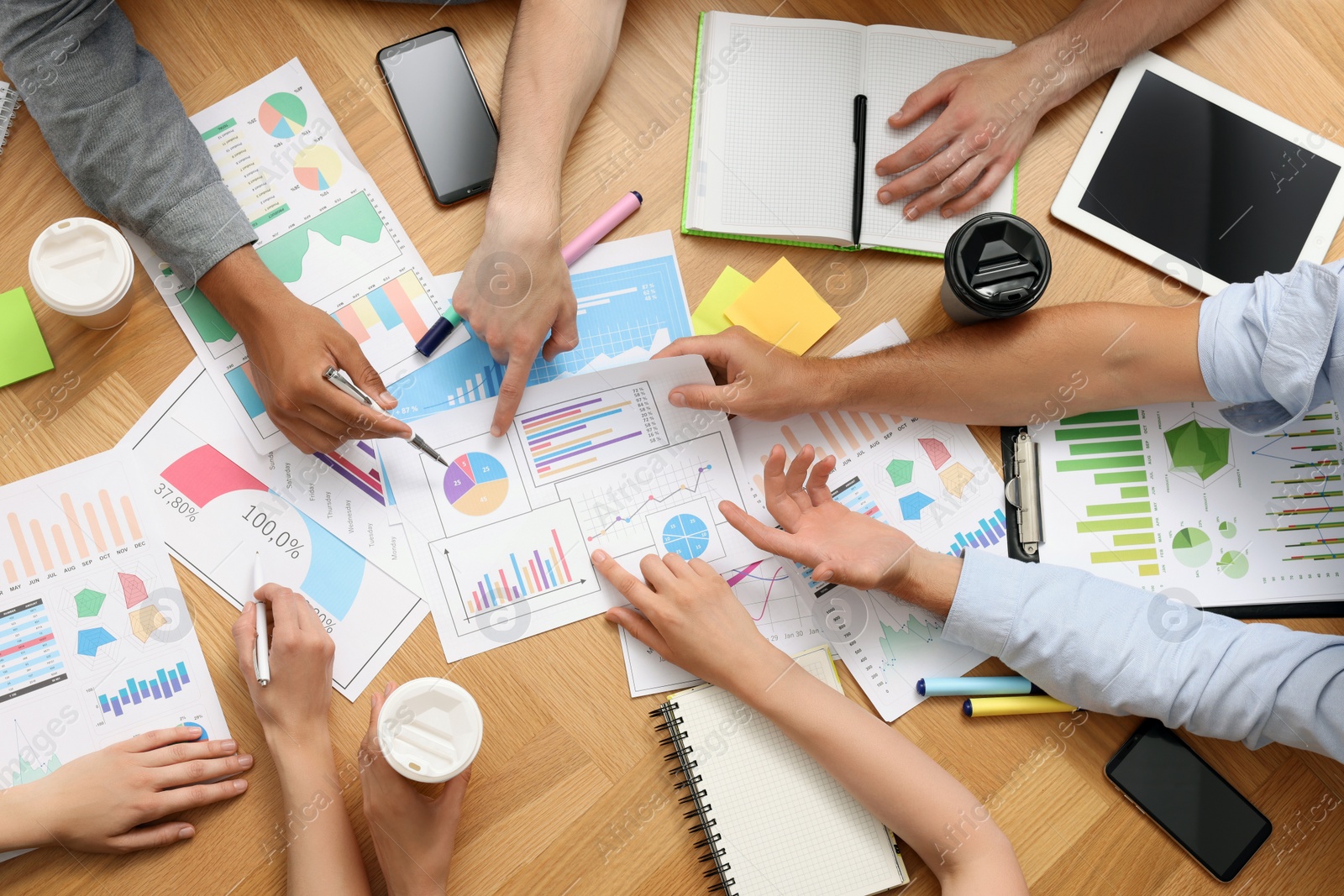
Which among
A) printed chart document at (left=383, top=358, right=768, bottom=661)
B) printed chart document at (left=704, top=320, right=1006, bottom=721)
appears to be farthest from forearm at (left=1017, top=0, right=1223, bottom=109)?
printed chart document at (left=383, top=358, right=768, bottom=661)

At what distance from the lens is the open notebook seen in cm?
108

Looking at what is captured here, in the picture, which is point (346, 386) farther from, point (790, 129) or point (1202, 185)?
point (1202, 185)

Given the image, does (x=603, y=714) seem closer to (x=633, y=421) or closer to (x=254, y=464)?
(x=633, y=421)

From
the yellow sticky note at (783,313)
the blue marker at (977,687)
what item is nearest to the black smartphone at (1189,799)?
the blue marker at (977,687)

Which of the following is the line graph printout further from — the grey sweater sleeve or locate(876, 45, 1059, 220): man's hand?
locate(876, 45, 1059, 220): man's hand

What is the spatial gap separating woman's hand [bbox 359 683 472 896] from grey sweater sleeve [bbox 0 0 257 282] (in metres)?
0.60

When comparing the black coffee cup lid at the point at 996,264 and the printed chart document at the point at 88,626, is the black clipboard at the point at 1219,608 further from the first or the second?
the printed chart document at the point at 88,626

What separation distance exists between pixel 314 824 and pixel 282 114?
864mm

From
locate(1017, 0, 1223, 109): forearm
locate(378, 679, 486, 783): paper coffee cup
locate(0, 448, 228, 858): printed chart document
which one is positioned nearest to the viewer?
locate(378, 679, 486, 783): paper coffee cup

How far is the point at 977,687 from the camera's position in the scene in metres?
1.02

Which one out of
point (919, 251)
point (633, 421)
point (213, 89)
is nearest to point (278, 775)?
point (633, 421)

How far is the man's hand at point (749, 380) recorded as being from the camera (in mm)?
1005

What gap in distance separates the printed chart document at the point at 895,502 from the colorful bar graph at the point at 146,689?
734 mm

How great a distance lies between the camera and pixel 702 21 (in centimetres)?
110
